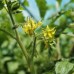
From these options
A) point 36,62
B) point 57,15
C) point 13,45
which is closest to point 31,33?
point 57,15

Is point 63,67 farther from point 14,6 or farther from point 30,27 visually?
point 14,6

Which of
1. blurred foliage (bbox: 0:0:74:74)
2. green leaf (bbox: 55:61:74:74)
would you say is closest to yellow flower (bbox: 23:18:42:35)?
blurred foliage (bbox: 0:0:74:74)

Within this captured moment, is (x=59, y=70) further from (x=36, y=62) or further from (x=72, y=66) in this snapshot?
(x=36, y=62)

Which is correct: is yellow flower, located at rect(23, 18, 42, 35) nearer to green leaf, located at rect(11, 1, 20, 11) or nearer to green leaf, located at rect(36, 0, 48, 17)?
green leaf, located at rect(11, 1, 20, 11)

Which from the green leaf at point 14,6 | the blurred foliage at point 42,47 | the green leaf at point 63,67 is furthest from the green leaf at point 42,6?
the green leaf at point 63,67

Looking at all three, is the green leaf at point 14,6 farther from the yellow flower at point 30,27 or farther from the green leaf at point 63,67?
the green leaf at point 63,67

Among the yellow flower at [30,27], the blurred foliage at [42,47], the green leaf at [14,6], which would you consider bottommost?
the blurred foliage at [42,47]

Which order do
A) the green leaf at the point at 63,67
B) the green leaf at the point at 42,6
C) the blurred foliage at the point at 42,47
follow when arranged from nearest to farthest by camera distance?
1. the green leaf at the point at 63,67
2. the blurred foliage at the point at 42,47
3. the green leaf at the point at 42,6
